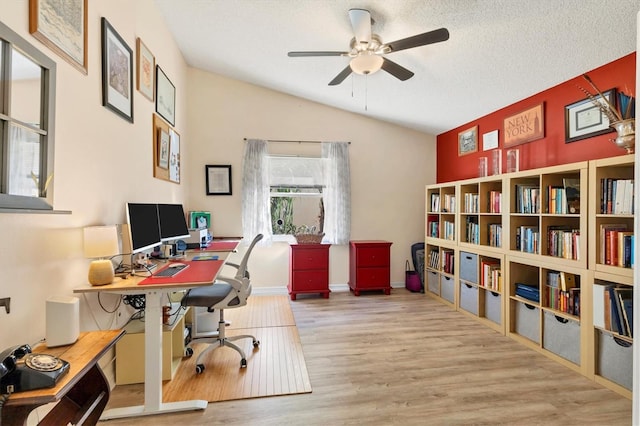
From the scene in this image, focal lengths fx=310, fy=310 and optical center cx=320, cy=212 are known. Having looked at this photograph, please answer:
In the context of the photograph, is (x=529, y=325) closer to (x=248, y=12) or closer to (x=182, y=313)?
(x=182, y=313)

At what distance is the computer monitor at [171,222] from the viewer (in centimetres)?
256

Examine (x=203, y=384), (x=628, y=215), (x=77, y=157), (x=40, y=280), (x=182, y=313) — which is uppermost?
(x=77, y=157)

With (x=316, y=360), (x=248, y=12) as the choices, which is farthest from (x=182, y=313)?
(x=248, y=12)

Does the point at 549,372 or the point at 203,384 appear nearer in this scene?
the point at 203,384

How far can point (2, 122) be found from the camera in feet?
3.84

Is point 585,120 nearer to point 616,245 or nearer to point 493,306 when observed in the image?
point 616,245

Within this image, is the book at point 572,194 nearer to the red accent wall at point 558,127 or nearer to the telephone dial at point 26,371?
the red accent wall at point 558,127

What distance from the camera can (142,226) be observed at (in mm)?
2154

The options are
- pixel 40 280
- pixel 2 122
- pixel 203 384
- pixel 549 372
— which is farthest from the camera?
pixel 549 372

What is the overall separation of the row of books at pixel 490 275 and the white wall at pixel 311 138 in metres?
1.48

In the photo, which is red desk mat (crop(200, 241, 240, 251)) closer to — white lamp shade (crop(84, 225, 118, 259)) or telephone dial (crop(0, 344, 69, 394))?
white lamp shade (crop(84, 225, 118, 259))

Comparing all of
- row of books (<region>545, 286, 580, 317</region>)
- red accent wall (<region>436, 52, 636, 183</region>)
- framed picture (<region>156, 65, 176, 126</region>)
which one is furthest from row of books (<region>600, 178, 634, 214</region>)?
framed picture (<region>156, 65, 176, 126</region>)

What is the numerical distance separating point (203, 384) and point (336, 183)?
295 cm

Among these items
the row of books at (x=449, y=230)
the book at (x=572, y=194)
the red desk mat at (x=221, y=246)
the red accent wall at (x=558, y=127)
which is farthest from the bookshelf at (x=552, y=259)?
the red desk mat at (x=221, y=246)
